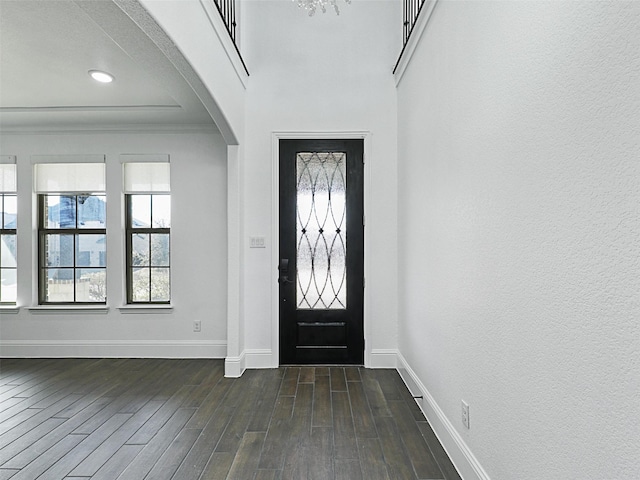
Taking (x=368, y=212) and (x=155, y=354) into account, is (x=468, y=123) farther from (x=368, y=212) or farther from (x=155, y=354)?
(x=155, y=354)

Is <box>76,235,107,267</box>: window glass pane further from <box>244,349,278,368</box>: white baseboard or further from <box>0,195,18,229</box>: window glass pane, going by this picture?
<box>244,349,278,368</box>: white baseboard

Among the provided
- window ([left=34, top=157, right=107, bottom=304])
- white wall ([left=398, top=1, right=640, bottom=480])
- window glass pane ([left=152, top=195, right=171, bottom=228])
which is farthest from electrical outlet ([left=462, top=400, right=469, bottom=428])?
window ([left=34, top=157, right=107, bottom=304])

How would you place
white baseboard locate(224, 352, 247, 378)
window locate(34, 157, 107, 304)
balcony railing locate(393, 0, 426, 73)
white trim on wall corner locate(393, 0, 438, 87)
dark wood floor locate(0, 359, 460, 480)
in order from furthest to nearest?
window locate(34, 157, 107, 304) → white baseboard locate(224, 352, 247, 378) → balcony railing locate(393, 0, 426, 73) → white trim on wall corner locate(393, 0, 438, 87) → dark wood floor locate(0, 359, 460, 480)

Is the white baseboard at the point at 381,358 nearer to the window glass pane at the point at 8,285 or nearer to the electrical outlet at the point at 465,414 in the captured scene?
the electrical outlet at the point at 465,414

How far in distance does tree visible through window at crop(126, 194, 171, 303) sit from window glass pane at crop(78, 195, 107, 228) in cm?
29

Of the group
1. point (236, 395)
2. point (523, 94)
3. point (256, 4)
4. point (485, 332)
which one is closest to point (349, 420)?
point (236, 395)

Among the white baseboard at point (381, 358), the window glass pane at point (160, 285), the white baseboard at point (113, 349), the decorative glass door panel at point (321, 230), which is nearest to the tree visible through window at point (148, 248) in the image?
the window glass pane at point (160, 285)

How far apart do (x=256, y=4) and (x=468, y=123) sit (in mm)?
3050

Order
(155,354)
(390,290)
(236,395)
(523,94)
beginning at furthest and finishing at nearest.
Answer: (155,354) → (390,290) → (236,395) → (523,94)

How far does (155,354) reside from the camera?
14.5 feet

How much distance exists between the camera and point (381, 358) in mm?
4082

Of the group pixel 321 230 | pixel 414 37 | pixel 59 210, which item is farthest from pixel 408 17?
pixel 59 210

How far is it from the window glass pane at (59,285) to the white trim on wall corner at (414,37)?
406 cm

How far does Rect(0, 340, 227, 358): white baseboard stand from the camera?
441cm
